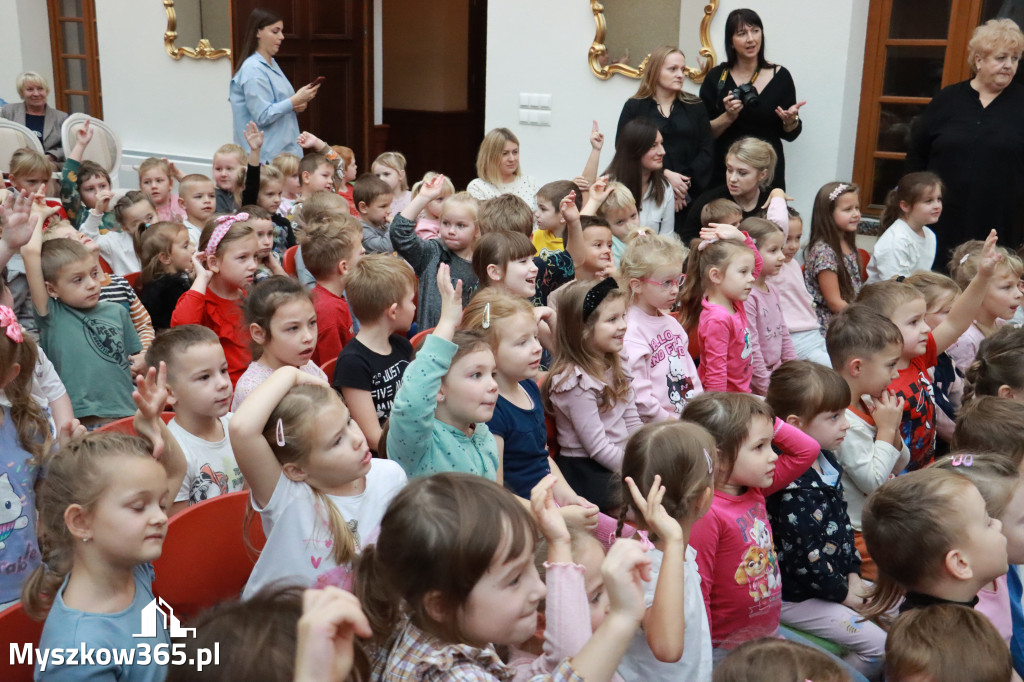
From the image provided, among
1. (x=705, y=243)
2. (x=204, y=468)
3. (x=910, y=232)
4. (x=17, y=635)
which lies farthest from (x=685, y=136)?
(x=17, y=635)

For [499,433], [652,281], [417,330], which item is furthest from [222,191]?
[499,433]

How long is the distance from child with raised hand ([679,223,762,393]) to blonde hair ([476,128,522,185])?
183 centimetres

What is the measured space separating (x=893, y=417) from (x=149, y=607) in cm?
221

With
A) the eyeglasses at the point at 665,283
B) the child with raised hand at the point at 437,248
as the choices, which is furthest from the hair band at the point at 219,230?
the eyeglasses at the point at 665,283

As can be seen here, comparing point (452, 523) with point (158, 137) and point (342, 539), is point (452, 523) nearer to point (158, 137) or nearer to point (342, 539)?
point (342, 539)

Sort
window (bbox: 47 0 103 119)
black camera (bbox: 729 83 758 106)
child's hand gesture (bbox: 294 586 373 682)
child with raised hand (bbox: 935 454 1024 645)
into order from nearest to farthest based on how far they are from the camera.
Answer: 1. child's hand gesture (bbox: 294 586 373 682)
2. child with raised hand (bbox: 935 454 1024 645)
3. black camera (bbox: 729 83 758 106)
4. window (bbox: 47 0 103 119)

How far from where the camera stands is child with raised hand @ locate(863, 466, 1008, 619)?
200cm

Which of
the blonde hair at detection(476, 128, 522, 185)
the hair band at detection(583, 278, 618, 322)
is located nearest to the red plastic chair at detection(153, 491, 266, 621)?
the hair band at detection(583, 278, 618, 322)

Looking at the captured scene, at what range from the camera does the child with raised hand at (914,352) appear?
3.27 meters

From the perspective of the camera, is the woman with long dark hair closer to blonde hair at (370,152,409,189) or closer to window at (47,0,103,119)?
blonde hair at (370,152,409,189)

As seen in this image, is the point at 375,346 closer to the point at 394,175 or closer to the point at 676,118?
the point at 394,175

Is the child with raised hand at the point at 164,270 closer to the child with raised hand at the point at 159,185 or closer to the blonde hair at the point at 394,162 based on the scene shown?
the child with raised hand at the point at 159,185

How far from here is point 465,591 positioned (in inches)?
58.6

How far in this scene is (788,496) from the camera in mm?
2543
